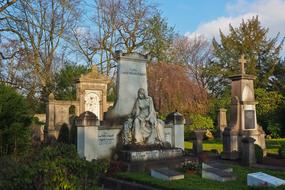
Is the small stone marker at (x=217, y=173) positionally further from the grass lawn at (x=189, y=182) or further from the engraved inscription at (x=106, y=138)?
the engraved inscription at (x=106, y=138)

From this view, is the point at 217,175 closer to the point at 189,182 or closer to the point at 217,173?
the point at 217,173

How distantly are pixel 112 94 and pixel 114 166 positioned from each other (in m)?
17.8

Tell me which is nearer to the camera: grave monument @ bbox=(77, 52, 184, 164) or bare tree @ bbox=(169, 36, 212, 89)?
grave monument @ bbox=(77, 52, 184, 164)

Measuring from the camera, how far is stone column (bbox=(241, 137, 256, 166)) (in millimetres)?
11641

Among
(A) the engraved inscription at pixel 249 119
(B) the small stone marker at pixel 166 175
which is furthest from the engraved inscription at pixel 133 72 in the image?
(A) the engraved inscription at pixel 249 119

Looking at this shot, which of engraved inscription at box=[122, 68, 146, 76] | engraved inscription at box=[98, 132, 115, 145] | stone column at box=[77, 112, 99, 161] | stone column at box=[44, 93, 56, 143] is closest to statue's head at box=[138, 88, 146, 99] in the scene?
engraved inscription at box=[122, 68, 146, 76]

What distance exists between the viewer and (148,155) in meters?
10.2

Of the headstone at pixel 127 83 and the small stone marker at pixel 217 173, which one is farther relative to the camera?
the headstone at pixel 127 83

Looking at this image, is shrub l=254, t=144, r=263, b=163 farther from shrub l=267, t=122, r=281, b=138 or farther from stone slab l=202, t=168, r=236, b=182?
shrub l=267, t=122, r=281, b=138

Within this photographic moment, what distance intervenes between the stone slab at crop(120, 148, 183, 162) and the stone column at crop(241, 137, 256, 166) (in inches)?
97.5

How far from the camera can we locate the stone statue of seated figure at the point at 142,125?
1047 cm

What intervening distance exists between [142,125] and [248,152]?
399 centimetres

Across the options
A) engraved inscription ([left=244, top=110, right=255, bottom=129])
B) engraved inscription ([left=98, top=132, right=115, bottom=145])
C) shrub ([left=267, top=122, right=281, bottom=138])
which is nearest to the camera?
engraved inscription ([left=98, top=132, right=115, bottom=145])

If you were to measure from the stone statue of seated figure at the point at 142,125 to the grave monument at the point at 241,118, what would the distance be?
190 inches
